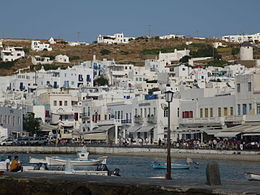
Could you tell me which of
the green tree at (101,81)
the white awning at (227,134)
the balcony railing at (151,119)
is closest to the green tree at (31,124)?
the balcony railing at (151,119)

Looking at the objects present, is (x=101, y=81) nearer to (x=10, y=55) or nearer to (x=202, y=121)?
(x=202, y=121)

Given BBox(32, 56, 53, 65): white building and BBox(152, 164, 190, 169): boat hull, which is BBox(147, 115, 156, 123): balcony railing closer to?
BBox(152, 164, 190, 169): boat hull

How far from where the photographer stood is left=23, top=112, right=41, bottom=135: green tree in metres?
89.9

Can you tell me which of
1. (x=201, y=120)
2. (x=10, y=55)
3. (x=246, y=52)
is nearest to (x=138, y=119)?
(x=201, y=120)

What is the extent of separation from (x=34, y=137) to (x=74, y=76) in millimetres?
34936

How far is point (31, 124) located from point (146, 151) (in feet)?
86.0

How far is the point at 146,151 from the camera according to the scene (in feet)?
225

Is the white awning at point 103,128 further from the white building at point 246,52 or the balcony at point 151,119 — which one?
the white building at point 246,52

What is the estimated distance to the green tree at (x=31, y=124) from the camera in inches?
3541

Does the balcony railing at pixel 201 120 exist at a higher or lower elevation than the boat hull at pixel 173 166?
higher

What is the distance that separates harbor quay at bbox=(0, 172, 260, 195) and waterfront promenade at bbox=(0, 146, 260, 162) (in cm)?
3452

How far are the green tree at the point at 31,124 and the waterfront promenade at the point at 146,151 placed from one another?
11963mm

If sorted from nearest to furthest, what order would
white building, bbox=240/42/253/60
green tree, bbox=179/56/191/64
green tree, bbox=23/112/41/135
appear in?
green tree, bbox=23/112/41/135
white building, bbox=240/42/253/60
green tree, bbox=179/56/191/64

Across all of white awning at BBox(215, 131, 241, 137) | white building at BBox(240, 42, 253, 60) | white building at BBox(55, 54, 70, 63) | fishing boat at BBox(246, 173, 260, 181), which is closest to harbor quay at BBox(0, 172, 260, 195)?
fishing boat at BBox(246, 173, 260, 181)
